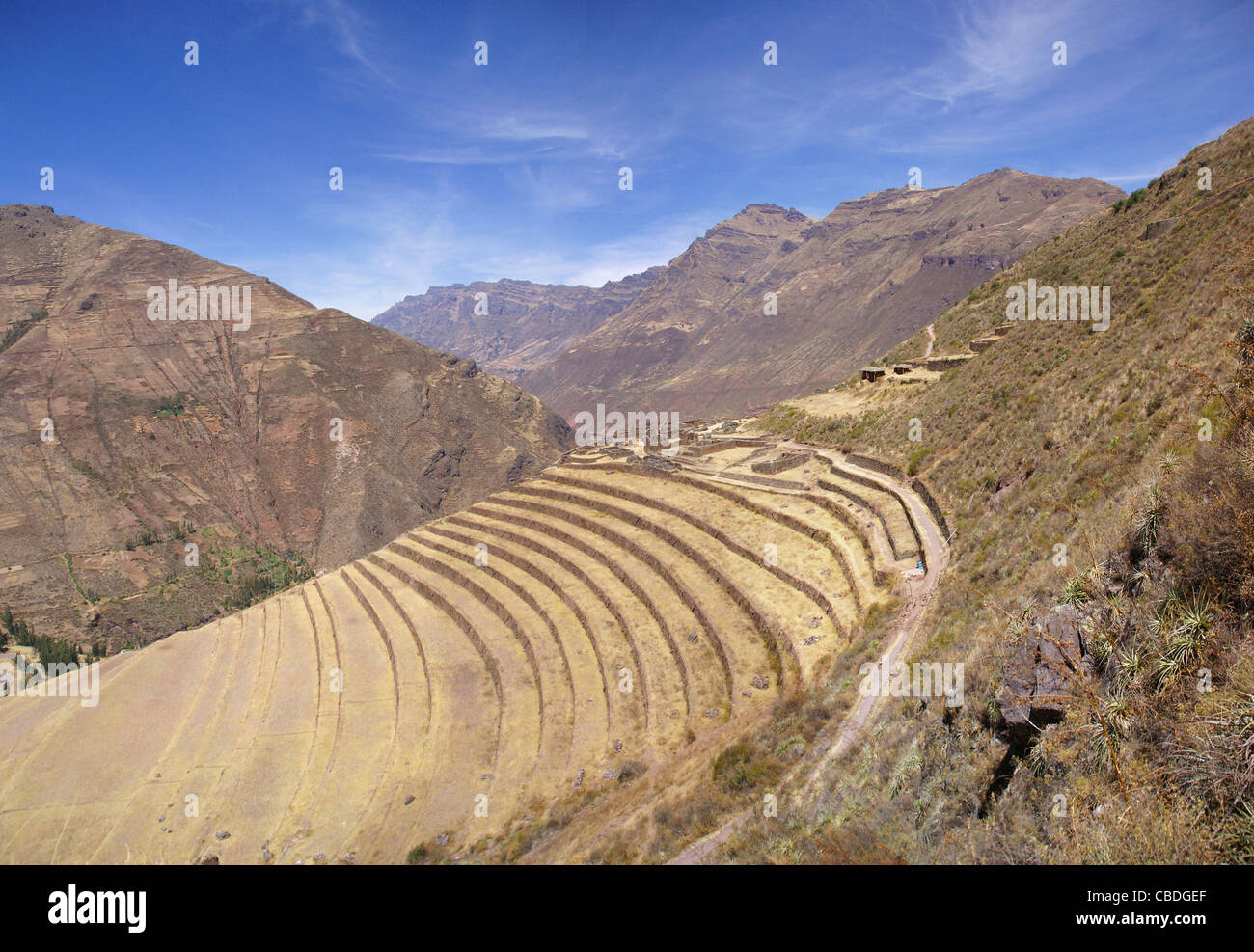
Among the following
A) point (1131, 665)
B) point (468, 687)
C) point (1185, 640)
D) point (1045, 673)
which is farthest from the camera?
point (468, 687)

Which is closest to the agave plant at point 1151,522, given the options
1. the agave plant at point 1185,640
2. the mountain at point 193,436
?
the agave plant at point 1185,640

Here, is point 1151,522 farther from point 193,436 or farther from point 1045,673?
point 193,436

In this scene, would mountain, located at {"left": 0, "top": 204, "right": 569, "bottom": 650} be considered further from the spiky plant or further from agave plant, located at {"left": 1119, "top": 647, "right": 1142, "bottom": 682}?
the spiky plant

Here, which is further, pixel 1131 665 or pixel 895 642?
pixel 895 642

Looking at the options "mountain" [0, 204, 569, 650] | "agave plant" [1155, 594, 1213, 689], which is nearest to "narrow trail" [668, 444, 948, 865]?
"agave plant" [1155, 594, 1213, 689]

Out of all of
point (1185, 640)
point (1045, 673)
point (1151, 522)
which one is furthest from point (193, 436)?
point (1185, 640)

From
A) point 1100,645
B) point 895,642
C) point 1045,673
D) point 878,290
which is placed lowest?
point 895,642
